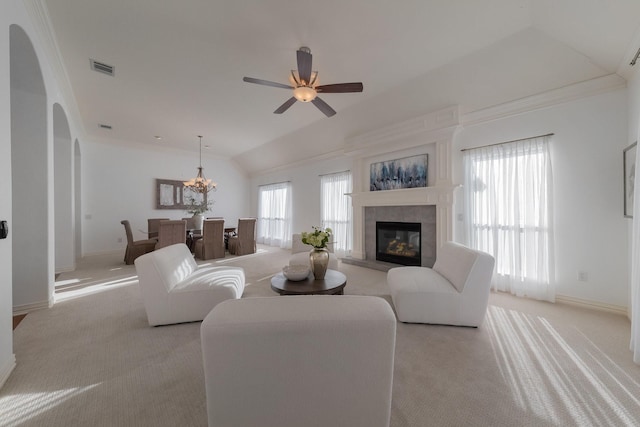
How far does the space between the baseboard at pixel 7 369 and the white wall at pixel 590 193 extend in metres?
5.45

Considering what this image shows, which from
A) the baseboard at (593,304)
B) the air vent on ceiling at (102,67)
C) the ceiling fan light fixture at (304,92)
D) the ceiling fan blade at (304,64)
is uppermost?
the air vent on ceiling at (102,67)

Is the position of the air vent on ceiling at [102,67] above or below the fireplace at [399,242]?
above

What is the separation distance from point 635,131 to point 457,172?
5.95 feet

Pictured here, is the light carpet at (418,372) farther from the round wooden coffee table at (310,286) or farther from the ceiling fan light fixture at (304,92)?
the ceiling fan light fixture at (304,92)

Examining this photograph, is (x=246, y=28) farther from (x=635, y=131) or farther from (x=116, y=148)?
(x=116, y=148)

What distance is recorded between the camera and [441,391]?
160 centimetres

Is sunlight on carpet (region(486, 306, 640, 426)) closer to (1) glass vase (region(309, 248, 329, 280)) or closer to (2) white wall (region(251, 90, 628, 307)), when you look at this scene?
(2) white wall (region(251, 90, 628, 307))

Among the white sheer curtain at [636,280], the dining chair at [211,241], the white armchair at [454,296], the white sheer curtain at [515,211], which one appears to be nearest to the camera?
the white sheer curtain at [636,280]

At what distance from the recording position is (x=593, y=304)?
2885 millimetres

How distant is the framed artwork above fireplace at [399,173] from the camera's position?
14.5 ft

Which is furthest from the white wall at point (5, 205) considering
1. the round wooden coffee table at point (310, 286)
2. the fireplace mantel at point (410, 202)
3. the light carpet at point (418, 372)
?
the fireplace mantel at point (410, 202)

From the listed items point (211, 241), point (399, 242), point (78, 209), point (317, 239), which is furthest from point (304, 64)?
point (78, 209)

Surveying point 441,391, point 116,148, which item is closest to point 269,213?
point 116,148

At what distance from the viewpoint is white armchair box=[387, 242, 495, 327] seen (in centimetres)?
242
